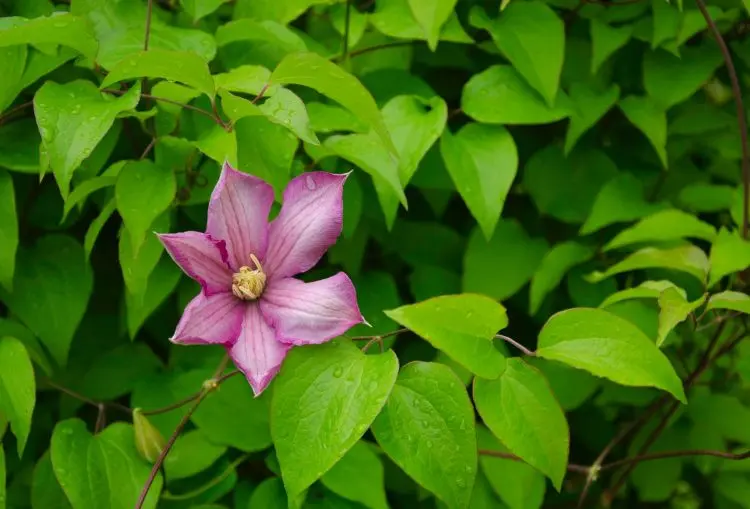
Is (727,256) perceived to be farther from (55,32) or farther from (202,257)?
(55,32)

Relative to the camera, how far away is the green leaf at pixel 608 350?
0.66 metres

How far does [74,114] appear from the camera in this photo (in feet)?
2.22

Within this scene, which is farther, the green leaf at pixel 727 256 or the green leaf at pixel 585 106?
the green leaf at pixel 585 106

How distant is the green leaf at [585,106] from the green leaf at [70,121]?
463mm

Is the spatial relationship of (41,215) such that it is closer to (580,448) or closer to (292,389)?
(292,389)

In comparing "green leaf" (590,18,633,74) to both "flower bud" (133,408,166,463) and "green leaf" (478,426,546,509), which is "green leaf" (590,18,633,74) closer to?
"green leaf" (478,426,546,509)

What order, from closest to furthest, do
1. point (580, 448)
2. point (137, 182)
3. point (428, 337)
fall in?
point (428, 337) < point (137, 182) < point (580, 448)

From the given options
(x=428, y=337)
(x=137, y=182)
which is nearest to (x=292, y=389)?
(x=428, y=337)

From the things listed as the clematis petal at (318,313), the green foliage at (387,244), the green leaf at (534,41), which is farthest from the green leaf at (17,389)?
the green leaf at (534,41)

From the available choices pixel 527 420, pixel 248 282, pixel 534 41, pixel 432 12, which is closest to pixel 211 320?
pixel 248 282

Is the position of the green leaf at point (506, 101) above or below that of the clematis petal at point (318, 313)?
above

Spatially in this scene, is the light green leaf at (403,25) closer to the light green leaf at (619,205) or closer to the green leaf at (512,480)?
the light green leaf at (619,205)

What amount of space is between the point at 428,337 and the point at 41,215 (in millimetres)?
500

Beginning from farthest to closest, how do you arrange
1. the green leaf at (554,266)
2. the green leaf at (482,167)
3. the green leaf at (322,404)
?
the green leaf at (554,266), the green leaf at (482,167), the green leaf at (322,404)
